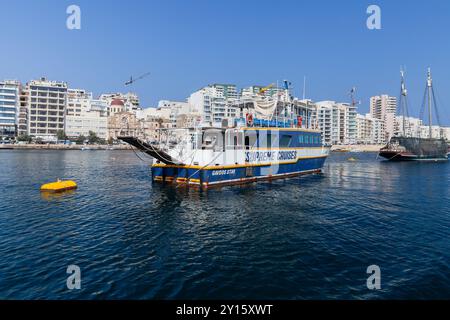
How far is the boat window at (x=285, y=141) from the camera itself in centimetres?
3761

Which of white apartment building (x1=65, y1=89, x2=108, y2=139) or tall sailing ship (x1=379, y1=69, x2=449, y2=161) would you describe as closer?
tall sailing ship (x1=379, y1=69, x2=449, y2=161)

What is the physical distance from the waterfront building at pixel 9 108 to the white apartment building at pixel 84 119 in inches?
879

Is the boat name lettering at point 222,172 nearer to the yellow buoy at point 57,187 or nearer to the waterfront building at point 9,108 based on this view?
the yellow buoy at point 57,187

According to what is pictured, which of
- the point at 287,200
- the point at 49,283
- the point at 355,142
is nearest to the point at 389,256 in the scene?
the point at 287,200

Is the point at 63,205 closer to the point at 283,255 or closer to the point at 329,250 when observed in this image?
the point at 283,255

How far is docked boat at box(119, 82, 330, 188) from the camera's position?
29781 millimetres

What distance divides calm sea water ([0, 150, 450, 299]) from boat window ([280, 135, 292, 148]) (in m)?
13.4

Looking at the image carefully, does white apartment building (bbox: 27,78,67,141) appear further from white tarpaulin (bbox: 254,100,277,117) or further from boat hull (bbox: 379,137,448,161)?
boat hull (bbox: 379,137,448,161)

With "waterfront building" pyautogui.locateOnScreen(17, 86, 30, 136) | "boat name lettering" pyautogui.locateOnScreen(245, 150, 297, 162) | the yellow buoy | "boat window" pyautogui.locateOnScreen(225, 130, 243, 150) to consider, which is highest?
"waterfront building" pyautogui.locateOnScreen(17, 86, 30, 136)

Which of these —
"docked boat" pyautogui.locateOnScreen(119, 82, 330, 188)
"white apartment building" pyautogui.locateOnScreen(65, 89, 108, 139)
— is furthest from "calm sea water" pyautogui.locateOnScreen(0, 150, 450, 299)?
"white apartment building" pyautogui.locateOnScreen(65, 89, 108, 139)

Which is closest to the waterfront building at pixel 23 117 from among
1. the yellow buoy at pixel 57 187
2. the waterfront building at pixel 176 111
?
the waterfront building at pixel 176 111

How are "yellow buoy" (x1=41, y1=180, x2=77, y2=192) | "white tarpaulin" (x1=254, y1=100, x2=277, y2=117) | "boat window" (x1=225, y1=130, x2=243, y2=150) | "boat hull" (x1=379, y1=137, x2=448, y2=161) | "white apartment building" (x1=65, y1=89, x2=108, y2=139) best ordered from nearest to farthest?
"yellow buoy" (x1=41, y1=180, x2=77, y2=192), "boat window" (x1=225, y1=130, x2=243, y2=150), "white tarpaulin" (x1=254, y1=100, x2=277, y2=117), "boat hull" (x1=379, y1=137, x2=448, y2=161), "white apartment building" (x1=65, y1=89, x2=108, y2=139)

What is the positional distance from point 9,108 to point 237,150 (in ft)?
488

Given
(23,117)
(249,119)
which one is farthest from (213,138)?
(23,117)
